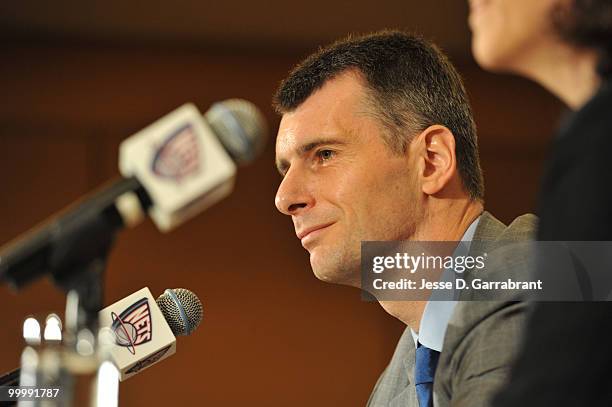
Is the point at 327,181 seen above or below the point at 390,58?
below

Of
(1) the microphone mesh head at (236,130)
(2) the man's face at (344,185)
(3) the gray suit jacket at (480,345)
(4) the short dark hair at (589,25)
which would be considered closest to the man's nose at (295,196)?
(2) the man's face at (344,185)

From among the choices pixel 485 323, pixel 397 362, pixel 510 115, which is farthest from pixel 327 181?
pixel 510 115

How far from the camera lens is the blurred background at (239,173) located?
4203mm

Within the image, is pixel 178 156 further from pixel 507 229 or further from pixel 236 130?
pixel 507 229

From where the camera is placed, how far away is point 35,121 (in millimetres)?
4320

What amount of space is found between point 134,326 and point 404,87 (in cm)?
79

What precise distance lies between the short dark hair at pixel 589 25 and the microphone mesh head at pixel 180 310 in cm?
88

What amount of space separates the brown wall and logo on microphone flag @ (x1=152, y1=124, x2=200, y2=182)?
3.25m

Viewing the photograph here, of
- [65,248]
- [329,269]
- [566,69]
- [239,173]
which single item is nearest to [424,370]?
[329,269]

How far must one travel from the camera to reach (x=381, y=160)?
6.12 ft

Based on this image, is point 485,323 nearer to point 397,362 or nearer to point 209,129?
point 209,129

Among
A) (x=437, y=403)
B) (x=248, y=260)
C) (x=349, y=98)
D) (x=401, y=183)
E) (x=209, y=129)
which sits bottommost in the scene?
(x=437, y=403)

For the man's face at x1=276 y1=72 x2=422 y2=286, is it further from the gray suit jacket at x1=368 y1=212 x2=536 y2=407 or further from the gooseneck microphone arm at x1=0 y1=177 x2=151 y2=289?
the gooseneck microphone arm at x1=0 y1=177 x2=151 y2=289

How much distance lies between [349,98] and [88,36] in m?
2.83
